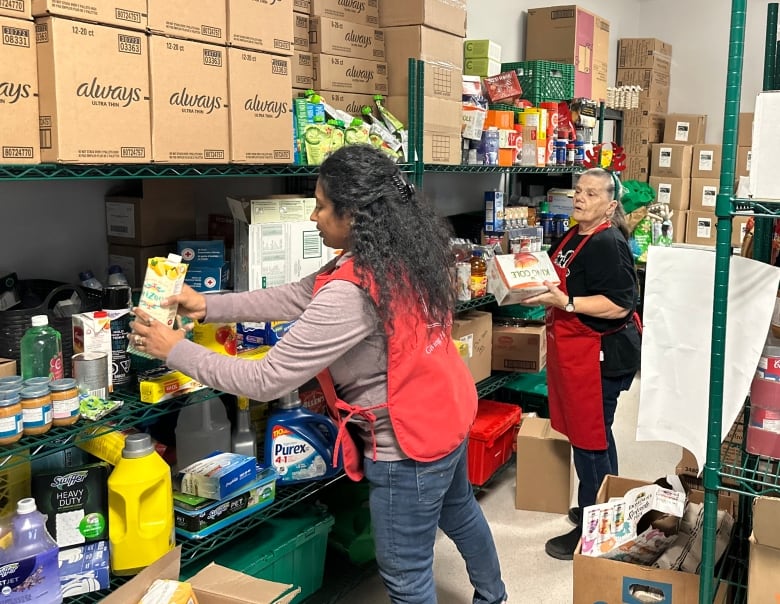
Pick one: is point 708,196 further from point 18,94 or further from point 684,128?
point 18,94

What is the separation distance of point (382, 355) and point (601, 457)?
1.48 metres

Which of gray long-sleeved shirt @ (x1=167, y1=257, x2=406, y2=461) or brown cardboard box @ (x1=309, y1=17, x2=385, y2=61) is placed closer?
gray long-sleeved shirt @ (x1=167, y1=257, x2=406, y2=461)

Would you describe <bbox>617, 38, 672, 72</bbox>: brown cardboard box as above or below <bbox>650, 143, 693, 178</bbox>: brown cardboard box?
above

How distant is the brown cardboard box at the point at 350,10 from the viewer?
2.76 meters

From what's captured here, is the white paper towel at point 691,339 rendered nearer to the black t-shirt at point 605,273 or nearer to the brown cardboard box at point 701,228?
the black t-shirt at point 605,273

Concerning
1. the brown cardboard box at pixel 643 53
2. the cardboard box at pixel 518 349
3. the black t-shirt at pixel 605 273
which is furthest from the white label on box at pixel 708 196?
the black t-shirt at pixel 605 273

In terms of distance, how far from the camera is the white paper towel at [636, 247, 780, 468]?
1.64 metres

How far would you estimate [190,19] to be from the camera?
1.97 metres

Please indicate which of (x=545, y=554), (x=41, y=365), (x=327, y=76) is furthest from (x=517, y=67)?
(x=41, y=365)

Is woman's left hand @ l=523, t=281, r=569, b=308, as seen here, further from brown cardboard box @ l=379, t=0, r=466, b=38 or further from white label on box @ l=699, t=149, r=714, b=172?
white label on box @ l=699, t=149, r=714, b=172

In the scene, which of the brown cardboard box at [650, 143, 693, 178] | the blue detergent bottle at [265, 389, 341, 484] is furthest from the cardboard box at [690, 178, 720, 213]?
the blue detergent bottle at [265, 389, 341, 484]

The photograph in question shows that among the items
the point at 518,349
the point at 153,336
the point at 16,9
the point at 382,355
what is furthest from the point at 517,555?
the point at 16,9

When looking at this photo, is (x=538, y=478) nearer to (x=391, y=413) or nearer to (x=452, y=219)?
(x=452, y=219)

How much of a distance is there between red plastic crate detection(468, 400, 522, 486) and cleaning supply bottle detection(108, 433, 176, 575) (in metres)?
1.76
